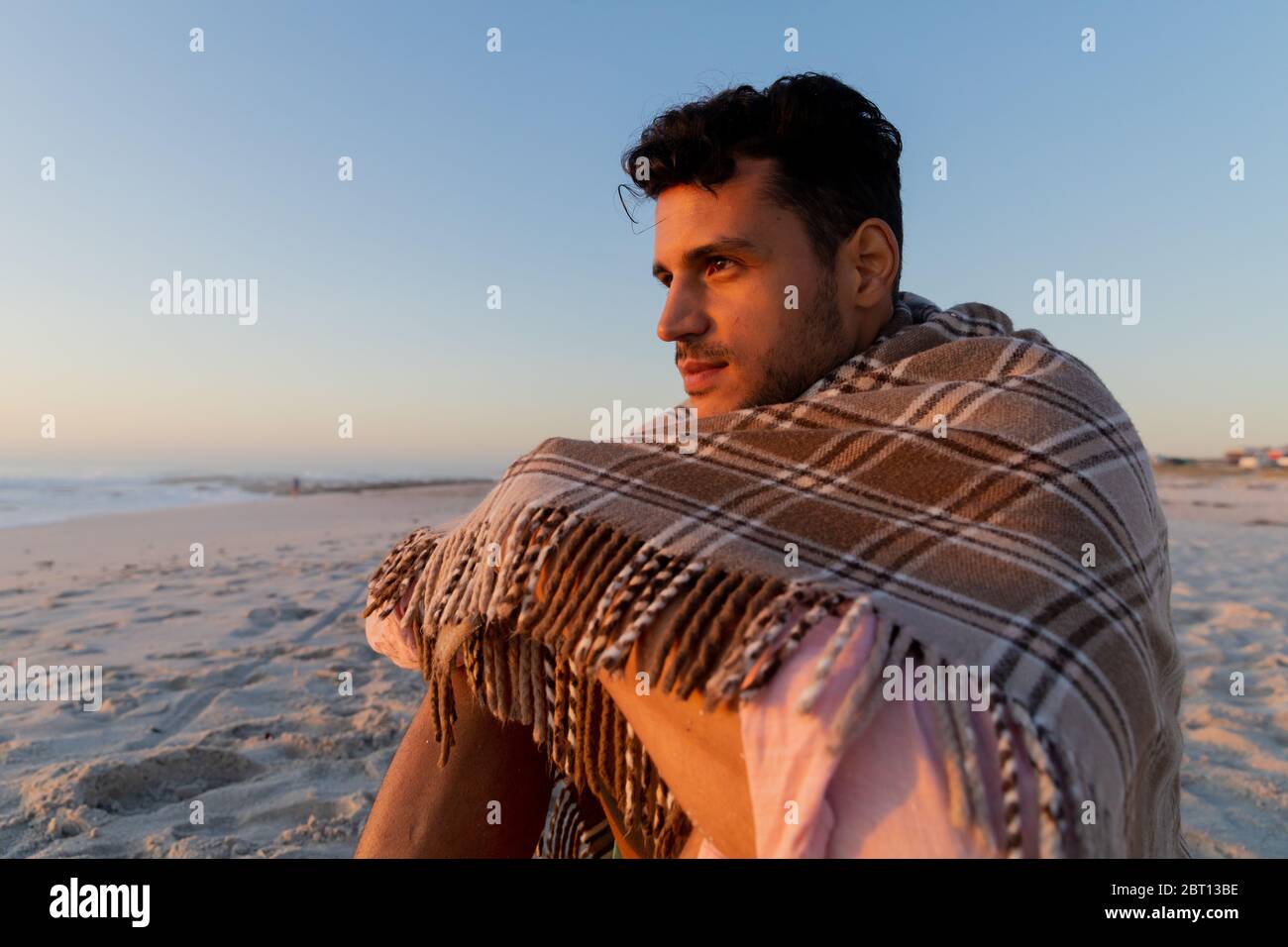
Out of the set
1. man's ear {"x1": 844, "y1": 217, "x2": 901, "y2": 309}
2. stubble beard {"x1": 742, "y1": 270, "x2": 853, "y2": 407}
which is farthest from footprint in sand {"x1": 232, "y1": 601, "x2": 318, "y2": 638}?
man's ear {"x1": 844, "y1": 217, "x2": 901, "y2": 309}

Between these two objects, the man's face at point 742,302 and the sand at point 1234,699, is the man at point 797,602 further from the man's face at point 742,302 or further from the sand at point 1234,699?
the sand at point 1234,699

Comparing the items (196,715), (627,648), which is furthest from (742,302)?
(196,715)

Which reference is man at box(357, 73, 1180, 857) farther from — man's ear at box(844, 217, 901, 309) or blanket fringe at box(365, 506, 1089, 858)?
man's ear at box(844, 217, 901, 309)

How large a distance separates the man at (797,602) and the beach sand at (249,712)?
1.40m

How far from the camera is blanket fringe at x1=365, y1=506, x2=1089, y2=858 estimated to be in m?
0.97

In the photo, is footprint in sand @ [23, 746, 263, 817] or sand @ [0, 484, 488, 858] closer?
sand @ [0, 484, 488, 858]

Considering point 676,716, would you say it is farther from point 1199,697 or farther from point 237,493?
point 237,493

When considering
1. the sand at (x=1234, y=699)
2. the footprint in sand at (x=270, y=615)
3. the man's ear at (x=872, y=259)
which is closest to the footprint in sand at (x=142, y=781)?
the footprint in sand at (x=270, y=615)

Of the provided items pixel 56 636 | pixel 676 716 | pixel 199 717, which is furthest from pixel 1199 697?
pixel 56 636

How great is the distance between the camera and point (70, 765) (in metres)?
2.93

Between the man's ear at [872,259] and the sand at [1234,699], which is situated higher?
the man's ear at [872,259]

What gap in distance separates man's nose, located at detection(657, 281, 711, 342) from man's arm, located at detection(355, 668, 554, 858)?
0.89m

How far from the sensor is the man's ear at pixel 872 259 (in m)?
1.98
